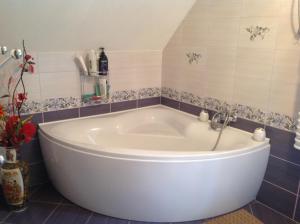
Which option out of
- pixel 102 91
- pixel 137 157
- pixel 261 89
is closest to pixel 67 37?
pixel 102 91

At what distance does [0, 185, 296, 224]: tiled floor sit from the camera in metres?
1.94

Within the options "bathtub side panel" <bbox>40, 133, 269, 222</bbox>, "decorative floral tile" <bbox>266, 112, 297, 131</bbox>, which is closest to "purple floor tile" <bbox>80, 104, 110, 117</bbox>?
"bathtub side panel" <bbox>40, 133, 269, 222</bbox>

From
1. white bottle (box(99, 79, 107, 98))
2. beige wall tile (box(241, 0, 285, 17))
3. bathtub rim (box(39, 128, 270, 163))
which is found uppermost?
beige wall tile (box(241, 0, 285, 17))

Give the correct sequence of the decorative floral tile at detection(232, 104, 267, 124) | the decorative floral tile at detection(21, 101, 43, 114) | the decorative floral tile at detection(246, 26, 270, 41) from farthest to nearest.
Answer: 1. the decorative floral tile at detection(21, 101, 43, 114)
2. the decorative floral tile at detection(232, 104, 267, 124)
3. the decorative floral tile at detection(246, 26, 270, 41)

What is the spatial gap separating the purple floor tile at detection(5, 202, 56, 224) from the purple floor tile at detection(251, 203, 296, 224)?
1556 millimetres

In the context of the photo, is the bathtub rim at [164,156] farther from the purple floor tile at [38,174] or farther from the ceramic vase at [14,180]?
the purple floor tile at [38,174]

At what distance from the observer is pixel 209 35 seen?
2396 millimetres

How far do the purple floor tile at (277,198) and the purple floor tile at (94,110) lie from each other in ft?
5.07

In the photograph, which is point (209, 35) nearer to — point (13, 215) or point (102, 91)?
point (102, 91)

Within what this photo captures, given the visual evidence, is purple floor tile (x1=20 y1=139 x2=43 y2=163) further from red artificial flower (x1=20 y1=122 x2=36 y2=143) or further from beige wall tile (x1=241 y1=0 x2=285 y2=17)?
beige wall tile (x1=241 y1=0 x2=285 y2=17)

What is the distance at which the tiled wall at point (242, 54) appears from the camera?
1.90 m

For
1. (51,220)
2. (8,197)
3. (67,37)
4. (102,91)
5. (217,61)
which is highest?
(67,37)

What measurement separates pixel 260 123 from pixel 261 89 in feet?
0.87

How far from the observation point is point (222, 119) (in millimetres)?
2346
